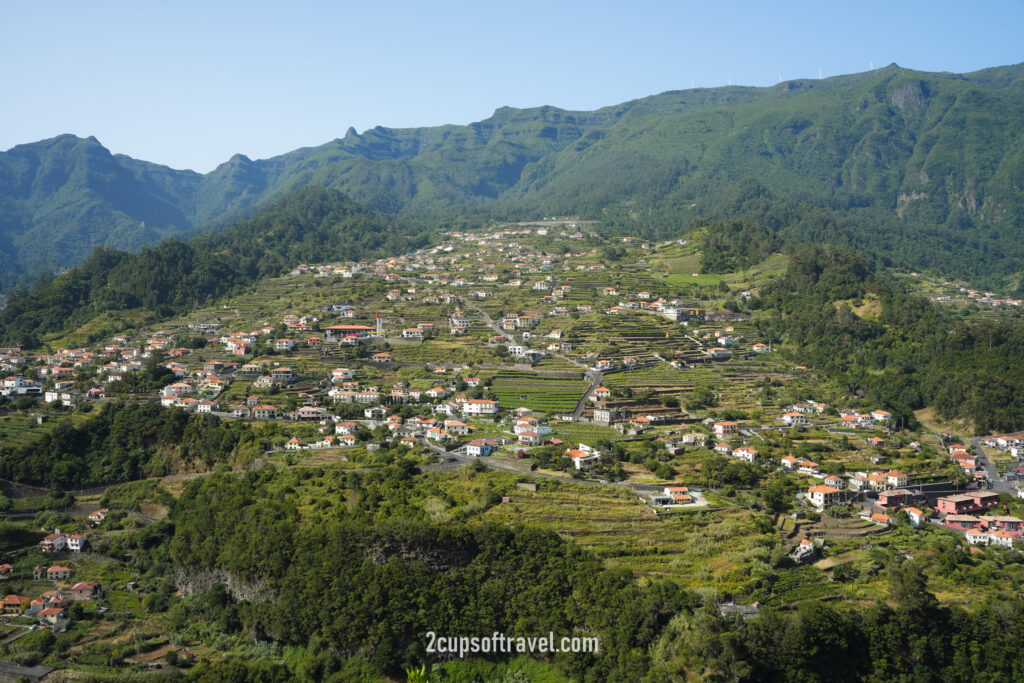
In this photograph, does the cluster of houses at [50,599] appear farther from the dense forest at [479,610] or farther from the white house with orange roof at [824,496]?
the white house with orange roof at [824,496]

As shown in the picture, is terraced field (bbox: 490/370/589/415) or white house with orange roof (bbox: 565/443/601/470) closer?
white house with orange roof (bbox: 565/443/601/470)

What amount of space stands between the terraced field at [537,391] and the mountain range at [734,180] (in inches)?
2387

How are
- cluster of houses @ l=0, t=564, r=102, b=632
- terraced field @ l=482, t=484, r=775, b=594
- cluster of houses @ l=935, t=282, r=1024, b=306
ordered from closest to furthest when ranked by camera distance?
terraced field @ l=482, t=484, r=775, b=594 < cluster of houses @ l=0, t=564, r=102, b=632 < cluster of houses @ l=935, t=282, r=1024, b=306

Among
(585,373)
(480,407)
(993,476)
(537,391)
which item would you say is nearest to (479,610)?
(480,407)

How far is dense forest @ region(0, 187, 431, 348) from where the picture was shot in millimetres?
71688

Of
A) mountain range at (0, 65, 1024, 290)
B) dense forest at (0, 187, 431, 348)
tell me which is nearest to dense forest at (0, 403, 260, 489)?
dense forest at (0, 187, 431, 348)

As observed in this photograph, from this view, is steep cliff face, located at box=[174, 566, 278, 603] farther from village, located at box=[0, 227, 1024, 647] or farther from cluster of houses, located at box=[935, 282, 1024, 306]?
cluster of houses, located at box=[935, 282, 1024, 306]

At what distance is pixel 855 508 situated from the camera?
32156 millimetres

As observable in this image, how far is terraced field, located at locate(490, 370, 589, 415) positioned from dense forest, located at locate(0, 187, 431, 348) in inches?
1523

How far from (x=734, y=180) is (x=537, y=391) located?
355 feet

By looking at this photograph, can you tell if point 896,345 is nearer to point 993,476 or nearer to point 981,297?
point 993,476

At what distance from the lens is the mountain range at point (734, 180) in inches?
5000

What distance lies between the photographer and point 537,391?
48156 mm

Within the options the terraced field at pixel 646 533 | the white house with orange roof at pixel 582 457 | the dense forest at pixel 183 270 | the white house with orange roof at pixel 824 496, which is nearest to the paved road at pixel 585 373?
the white house with orange roof at pixel 582 457
